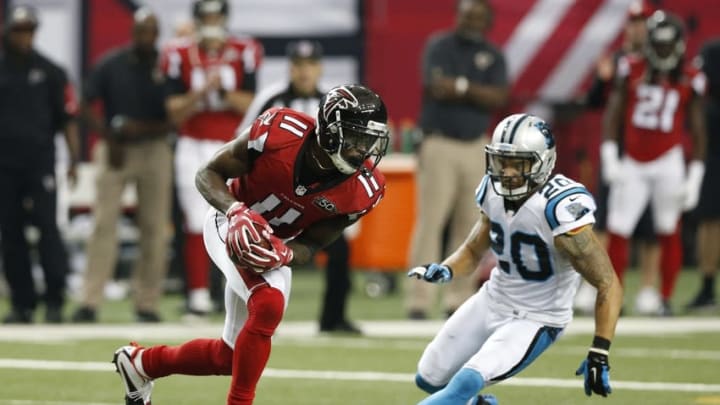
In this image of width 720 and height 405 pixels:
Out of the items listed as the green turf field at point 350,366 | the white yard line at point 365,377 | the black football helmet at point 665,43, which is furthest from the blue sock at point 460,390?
the black football helmet at point 665,43

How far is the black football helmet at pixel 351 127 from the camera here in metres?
5.48

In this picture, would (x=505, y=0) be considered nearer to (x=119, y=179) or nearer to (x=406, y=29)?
(x=406, y=29)

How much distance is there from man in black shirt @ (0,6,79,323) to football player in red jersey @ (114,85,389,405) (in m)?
3.78

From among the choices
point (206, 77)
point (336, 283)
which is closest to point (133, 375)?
point (336, 283)

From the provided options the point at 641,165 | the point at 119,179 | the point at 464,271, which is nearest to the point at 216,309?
the point at 119,179

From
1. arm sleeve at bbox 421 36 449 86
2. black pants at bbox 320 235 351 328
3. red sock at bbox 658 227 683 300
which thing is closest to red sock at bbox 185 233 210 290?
black pants at bbox 320 235 351 328

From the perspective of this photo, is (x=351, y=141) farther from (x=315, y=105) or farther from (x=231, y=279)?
(x=315, y=105)

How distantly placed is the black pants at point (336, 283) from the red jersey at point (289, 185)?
9.69ft

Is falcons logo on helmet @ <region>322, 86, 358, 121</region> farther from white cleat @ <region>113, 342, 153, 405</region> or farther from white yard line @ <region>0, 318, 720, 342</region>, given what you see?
white yard line @ <region>0, 318, 720, 342</region>

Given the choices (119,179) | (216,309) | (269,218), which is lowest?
(216,309)

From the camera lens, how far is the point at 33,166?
9516mm

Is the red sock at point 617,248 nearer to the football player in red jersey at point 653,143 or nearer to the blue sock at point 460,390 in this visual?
the football player in red jersey at point 653,143

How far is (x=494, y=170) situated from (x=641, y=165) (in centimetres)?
442

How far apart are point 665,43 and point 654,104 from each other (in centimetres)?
42
